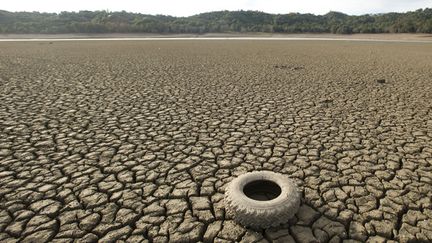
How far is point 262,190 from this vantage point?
333cm

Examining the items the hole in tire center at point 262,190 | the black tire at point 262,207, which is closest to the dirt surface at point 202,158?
the black tire at point 262,207

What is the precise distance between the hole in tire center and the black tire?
112 millimetres

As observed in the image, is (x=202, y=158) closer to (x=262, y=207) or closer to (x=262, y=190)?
(x=262, y=190)

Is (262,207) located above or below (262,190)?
above

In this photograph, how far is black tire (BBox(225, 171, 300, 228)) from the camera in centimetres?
271

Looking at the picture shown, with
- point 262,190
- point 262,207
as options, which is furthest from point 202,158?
point 262,207

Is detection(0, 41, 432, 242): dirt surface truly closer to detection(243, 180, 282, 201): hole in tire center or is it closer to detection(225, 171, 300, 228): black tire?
detection(225, 171, 300, 228): black tire

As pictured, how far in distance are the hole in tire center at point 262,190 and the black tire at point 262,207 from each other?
0.11m

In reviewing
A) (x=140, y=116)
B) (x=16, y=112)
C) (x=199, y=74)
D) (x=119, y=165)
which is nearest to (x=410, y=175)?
(x=119, y=165)

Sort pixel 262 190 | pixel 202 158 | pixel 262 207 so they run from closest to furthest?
pixel 262 207
pixel 262 190
pixel 202 158

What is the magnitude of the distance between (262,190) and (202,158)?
109 cm

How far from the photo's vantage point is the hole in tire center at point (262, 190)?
3.24 meters

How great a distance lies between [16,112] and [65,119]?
1.24 metres

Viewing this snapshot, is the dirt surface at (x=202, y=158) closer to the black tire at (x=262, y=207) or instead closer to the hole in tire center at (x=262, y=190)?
the black tire at (x=262, y=207)
